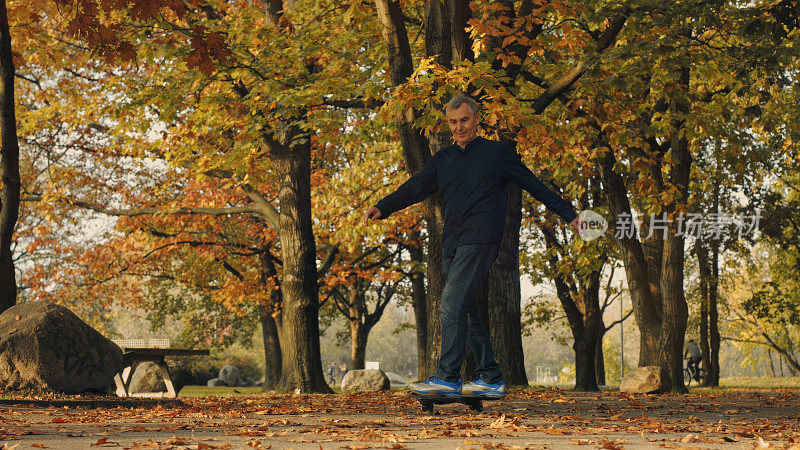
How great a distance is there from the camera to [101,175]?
24734 mm

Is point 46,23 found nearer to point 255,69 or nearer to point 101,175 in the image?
point 101,175

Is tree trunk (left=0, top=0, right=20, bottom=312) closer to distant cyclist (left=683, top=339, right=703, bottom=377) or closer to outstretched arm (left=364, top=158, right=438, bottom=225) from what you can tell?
outstretched arm (left=364, top=158, right=438, bottom=225)

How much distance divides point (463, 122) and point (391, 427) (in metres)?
2.41

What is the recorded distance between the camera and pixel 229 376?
42406mm

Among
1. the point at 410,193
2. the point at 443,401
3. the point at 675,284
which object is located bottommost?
the point at 443,401

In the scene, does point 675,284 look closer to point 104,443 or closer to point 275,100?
point 275,100

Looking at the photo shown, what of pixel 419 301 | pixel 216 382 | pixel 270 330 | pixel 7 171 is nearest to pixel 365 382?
pixel 7 171

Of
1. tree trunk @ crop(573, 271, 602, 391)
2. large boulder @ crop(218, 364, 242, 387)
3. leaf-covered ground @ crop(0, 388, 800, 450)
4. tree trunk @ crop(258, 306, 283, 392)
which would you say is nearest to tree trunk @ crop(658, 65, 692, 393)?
tree trunk @ crop(573, 271, 602, 391)

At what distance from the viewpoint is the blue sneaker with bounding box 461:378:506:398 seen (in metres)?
6.40

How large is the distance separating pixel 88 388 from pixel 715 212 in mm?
21779

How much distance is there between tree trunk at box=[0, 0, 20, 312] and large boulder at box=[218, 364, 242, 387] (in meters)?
32.7

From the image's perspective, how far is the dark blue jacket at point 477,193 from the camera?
6.11m

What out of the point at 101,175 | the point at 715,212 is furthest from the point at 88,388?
the point at 715,212

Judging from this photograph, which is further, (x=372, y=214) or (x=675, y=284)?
(x=675, y=284)
